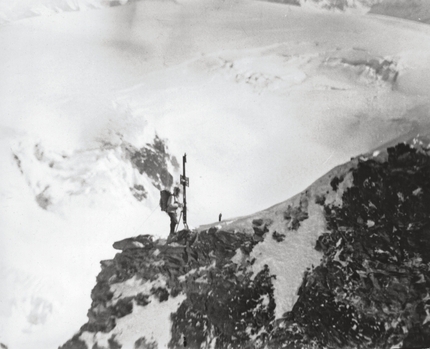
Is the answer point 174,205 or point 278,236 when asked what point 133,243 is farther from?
point 278,236

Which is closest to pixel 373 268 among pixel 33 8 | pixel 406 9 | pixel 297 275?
pixel 297 275


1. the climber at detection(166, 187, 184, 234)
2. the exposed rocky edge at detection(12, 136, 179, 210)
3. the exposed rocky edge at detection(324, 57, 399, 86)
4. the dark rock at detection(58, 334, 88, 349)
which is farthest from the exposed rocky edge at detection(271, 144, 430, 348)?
the dark rock at detection(58, 334, 88, 349)

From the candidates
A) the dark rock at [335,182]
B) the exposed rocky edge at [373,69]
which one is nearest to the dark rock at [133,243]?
the dark rock at [335,182]

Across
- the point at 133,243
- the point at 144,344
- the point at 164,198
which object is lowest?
the point at 144,344

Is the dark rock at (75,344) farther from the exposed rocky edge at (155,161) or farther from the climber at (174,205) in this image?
the exposed rocky edge at (155,161)

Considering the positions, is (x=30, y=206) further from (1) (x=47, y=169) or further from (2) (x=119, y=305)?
(2) (x=119, y=305)

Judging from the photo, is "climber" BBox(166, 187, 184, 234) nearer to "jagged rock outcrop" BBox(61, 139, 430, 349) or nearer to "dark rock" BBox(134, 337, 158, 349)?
"jagged rock outcrop" BBox(61, 139, 430, 349)

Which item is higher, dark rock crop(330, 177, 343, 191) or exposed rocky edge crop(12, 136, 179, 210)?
exposed rocky edge crop(12, 136, 179, 210)
